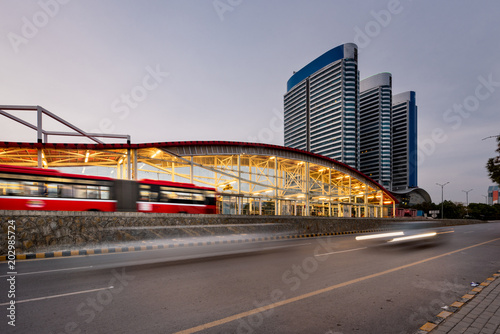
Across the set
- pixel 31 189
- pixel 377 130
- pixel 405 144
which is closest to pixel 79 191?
pixel 31 189

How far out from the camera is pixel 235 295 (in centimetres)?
541

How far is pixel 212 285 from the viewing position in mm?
6141

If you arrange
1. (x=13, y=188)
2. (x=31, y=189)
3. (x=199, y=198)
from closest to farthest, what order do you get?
(x=13, y=188)
(x=31, y=189)
(x=199, y=198)

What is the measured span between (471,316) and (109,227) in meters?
14.3

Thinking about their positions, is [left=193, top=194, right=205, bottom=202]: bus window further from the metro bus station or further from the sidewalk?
Result: the sidewalk

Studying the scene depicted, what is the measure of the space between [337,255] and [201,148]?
21131 millimetres

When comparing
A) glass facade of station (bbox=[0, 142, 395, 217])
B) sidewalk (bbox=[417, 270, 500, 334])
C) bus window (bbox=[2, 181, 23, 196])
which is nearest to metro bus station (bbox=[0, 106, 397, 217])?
glass facade of station (bbox=[0, 142, 395, 217])

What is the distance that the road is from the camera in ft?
13.3

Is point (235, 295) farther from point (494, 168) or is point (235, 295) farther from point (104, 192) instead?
point (494, 168)

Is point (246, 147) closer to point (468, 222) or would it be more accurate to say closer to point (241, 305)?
point (241, 305)

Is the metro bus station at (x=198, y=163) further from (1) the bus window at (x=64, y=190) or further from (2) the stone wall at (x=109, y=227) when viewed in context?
(1) the bus window at (x=64, y=190)

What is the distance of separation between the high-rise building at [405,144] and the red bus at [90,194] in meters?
168

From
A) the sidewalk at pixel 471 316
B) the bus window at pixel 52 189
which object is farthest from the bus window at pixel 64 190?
the sidewalk at pixel 471 316

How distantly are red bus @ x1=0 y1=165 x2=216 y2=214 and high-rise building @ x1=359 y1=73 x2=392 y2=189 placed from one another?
14747 centimetres
